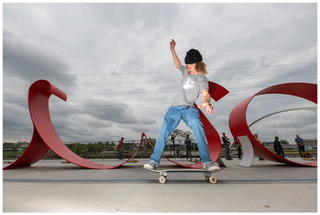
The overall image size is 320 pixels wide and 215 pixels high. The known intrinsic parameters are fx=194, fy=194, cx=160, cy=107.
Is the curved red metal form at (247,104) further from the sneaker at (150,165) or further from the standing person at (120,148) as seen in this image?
the standing person at (120,148)

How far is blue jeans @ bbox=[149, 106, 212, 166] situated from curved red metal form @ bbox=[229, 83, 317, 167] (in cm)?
380

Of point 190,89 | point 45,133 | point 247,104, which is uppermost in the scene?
point 247,104

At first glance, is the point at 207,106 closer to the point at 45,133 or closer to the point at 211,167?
the point at 211,167

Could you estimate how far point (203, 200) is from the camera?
240 centimetres

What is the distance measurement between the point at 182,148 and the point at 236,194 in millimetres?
10929

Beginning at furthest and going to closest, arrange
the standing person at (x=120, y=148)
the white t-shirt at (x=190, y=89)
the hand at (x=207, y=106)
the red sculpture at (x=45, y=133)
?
1. the standing person at (x=120, y=148)
2. the red sculpture at (x=45, y=133)
3. the white t-shirt at (x=190, y=89)
4. the hand at (x=207, y=106)

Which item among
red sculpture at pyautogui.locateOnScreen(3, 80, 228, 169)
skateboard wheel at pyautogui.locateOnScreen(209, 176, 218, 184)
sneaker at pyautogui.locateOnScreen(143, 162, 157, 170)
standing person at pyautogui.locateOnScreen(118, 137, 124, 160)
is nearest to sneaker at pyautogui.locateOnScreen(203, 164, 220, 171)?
skateboard wheel at pyautogui.locateOnScreen(209, 176, 218, 184)

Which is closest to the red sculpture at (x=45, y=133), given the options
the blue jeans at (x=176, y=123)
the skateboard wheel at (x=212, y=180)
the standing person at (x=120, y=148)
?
the blue jeans at (x=176, y=123)

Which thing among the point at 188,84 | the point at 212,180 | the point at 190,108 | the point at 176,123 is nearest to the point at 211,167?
the point at 212,180

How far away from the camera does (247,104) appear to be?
22.2ft

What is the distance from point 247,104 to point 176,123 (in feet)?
13.4

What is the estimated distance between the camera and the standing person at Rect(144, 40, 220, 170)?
11.7 feet

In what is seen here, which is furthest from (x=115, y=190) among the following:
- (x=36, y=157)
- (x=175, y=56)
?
(x=36, y=157)

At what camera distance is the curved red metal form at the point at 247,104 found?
6.84 m
